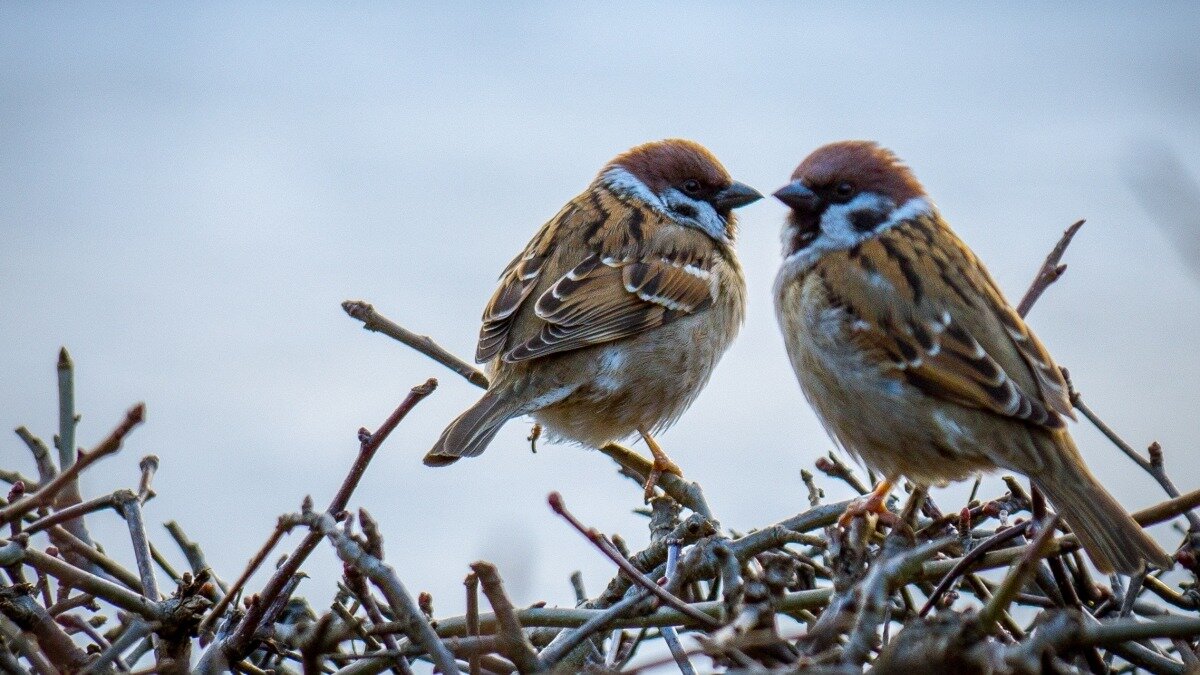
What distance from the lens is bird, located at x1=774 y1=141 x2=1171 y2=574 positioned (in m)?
2.79

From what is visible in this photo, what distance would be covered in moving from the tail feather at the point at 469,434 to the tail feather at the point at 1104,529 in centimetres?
156

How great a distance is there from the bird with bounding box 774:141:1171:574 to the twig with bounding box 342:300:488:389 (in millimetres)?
907

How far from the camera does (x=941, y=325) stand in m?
2.97

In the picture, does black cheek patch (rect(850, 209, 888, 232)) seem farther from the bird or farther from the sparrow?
the sparrow

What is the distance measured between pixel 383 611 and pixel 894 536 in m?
1.07

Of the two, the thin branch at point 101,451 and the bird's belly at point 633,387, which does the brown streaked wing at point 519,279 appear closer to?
the bird's belly at point 633,387

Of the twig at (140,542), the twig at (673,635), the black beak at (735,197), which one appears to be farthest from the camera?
the black beak at (735,197)

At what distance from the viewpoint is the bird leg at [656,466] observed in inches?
136

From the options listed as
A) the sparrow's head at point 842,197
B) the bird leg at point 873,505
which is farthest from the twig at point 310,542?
the sparrow's head at point 842,197

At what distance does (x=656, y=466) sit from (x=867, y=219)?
94 cm

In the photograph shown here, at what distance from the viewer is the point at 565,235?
14.2 feet

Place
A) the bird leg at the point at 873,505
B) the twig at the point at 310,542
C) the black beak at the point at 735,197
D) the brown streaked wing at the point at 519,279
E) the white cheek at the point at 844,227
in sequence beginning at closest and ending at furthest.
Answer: the twig at the point at 310,542
the bird leg at the point at 873,505
the white cheek at the point at 844,227
the brown streaked wing at the point at 519,279
the black beak at the point at 735,197

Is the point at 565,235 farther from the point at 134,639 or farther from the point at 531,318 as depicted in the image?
the point at 134,639

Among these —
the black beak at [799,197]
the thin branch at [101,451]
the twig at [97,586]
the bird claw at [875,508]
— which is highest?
the black beak at [799,197]
